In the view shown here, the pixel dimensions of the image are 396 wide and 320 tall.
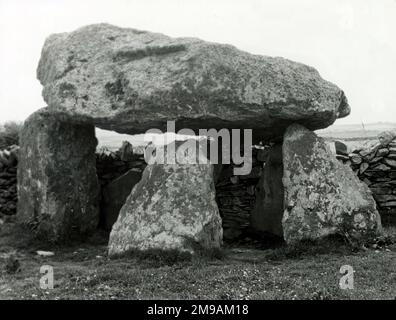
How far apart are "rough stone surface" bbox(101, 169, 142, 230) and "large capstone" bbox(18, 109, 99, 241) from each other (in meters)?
0.51

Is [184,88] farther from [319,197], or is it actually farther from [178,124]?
[319,197]

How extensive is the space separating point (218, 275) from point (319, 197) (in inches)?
129

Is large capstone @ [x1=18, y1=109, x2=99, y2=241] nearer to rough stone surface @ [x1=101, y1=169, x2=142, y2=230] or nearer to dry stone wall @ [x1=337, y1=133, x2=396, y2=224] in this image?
rough stone surface @ [x1=101, y1=169, x2=142, y2=230]

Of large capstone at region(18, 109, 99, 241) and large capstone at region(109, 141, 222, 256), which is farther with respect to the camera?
large capstone at region(18, 109, 99, 241)

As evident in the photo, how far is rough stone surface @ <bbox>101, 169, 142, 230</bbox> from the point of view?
14977mm

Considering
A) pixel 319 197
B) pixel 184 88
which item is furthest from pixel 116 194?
pixel 319 197

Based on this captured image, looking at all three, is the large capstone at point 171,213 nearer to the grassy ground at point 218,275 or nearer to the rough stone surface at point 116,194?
the grassy ground at point 218,275

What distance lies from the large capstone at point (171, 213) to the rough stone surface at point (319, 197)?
151 centimetres

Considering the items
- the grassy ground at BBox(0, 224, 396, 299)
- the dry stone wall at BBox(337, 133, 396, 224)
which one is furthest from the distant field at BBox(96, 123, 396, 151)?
the grassy ground at BBox(0, 224, 396, 299)

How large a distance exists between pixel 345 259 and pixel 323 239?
1000 millimetres

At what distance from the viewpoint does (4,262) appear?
11.0 meters

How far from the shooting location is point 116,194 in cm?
1512
